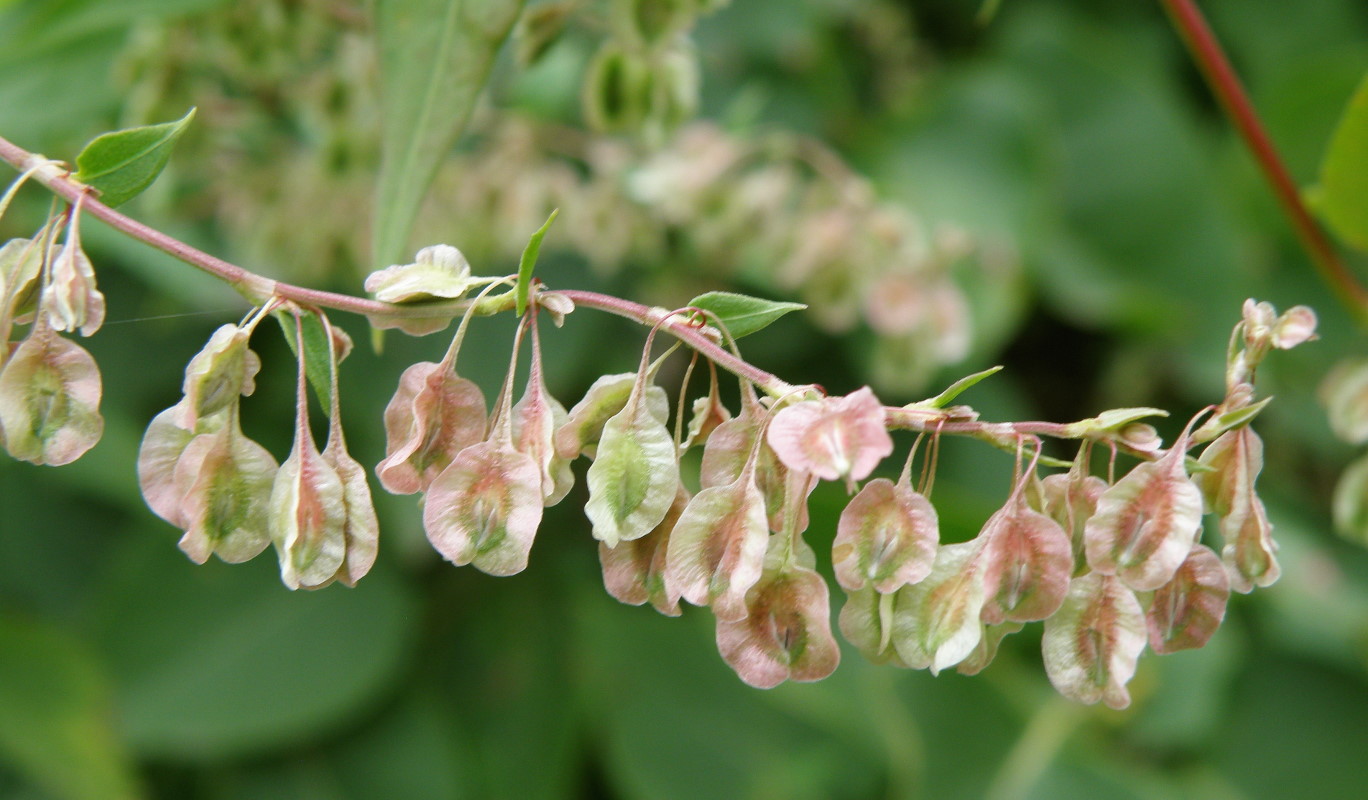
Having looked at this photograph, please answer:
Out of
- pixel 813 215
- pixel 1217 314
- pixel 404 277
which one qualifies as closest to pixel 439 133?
pixel 404 277

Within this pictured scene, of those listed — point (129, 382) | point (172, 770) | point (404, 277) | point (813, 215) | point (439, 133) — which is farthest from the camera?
point (172, 770)

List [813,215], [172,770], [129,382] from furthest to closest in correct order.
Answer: [172,770], [129,382], [813,215]

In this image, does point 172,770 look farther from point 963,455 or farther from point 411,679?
point 963,455

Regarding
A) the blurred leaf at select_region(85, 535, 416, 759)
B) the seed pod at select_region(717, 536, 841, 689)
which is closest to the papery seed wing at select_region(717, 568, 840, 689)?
Answer: the seed pod at select_region(717, 536, 841, 689)

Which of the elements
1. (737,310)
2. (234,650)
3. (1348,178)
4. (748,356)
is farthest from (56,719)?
(1348,178)

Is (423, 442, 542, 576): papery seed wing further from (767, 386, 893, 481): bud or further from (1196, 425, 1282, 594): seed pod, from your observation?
(1196, 425, 1282, 594): seed pod

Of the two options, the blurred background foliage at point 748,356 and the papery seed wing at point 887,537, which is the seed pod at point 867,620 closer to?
the papery seed wing at point 887,537

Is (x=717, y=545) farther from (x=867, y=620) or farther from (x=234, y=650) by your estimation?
(x=234, y=650)
